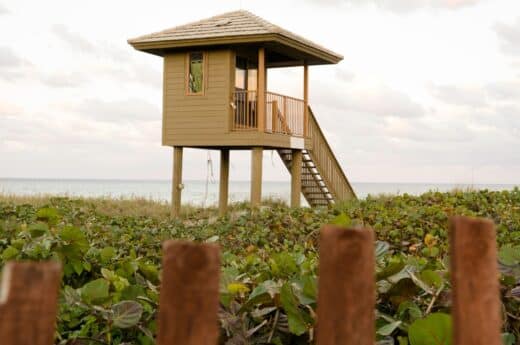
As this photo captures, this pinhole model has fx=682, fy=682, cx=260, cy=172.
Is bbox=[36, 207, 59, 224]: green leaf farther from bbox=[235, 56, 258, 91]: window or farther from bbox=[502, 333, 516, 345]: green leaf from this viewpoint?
bbox=[235, 56, 258, 91]: window

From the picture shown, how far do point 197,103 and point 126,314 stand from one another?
59.1 feet

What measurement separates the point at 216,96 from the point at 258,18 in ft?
9.34

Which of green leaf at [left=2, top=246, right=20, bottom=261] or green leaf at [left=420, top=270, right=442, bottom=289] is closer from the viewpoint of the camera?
green leaf at [left=420, top=270, right=442, bottom=289]

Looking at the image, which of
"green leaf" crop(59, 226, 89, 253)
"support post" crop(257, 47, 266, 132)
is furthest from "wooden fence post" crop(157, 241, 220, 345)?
"support post" crop(257, 47, 266, 132)

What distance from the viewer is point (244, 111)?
19922mm

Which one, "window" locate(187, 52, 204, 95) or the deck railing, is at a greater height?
"window" locate(187, 52, 204, 95)

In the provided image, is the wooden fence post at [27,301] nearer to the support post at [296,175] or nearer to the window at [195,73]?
the window at [195,73]

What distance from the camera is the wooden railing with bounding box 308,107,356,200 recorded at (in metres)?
22.0

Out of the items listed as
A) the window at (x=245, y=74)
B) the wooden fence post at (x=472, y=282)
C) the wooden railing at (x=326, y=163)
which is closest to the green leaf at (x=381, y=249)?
the wooden fence post at (x=472, y=282)

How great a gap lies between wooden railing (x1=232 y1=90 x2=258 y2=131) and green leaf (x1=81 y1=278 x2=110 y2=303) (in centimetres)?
1699

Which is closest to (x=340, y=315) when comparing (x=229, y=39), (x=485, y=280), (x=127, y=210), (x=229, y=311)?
(x=485, y=280)

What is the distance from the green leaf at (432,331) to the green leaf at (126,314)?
2.76ft

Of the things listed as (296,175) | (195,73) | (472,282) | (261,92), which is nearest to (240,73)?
(195,73)

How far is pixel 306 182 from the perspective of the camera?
75.5 ft
